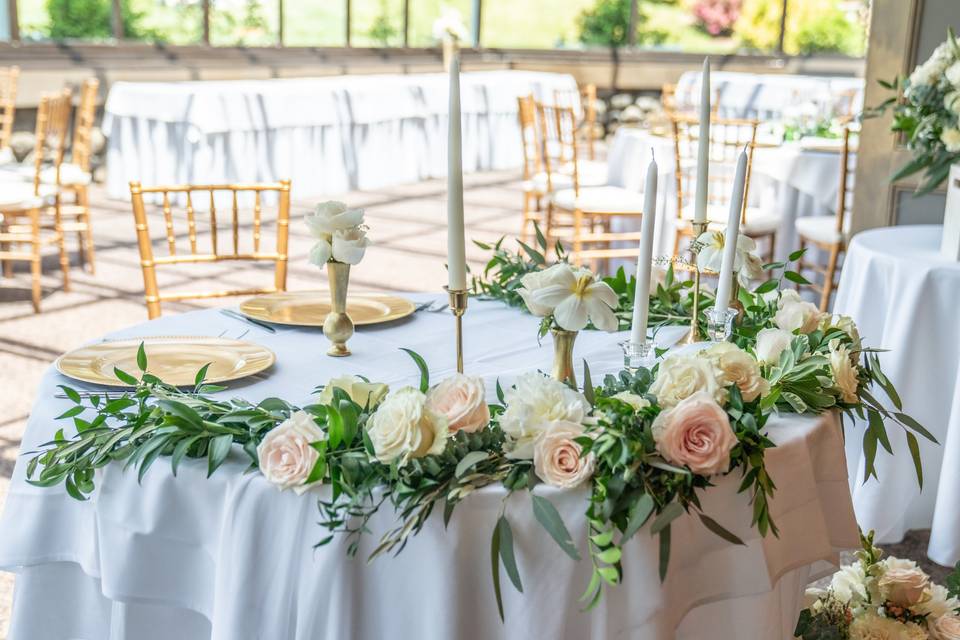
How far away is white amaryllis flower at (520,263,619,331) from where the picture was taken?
1.37 m

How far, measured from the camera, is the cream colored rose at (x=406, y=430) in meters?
1.20

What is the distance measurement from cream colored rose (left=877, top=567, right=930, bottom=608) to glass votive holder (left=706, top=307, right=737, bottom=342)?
562 mm

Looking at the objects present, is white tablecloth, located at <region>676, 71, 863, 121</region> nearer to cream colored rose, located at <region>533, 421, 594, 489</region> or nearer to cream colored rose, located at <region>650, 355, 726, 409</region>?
cream colored rose, located at <region>650, 355, 726, 409</region>

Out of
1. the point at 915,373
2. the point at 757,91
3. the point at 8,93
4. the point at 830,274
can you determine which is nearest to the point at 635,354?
the point at 915,373

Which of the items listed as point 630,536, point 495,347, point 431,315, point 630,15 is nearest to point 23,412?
point 431,315

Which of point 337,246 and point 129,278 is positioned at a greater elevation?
point 337,246

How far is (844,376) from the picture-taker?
1.51 meters

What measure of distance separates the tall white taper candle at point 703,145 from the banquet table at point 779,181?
10.1ft

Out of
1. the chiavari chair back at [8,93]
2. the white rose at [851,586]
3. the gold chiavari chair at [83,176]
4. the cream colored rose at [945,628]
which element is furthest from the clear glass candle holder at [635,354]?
the chiavari chair back at [8,93]

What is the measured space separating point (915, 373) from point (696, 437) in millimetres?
1687

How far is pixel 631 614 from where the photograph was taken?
1.25 metres

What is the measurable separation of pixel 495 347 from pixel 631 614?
2.13 ft

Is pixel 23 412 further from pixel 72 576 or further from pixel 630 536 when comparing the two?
pixel 630 536

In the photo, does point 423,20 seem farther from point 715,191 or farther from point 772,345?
point 772,345
